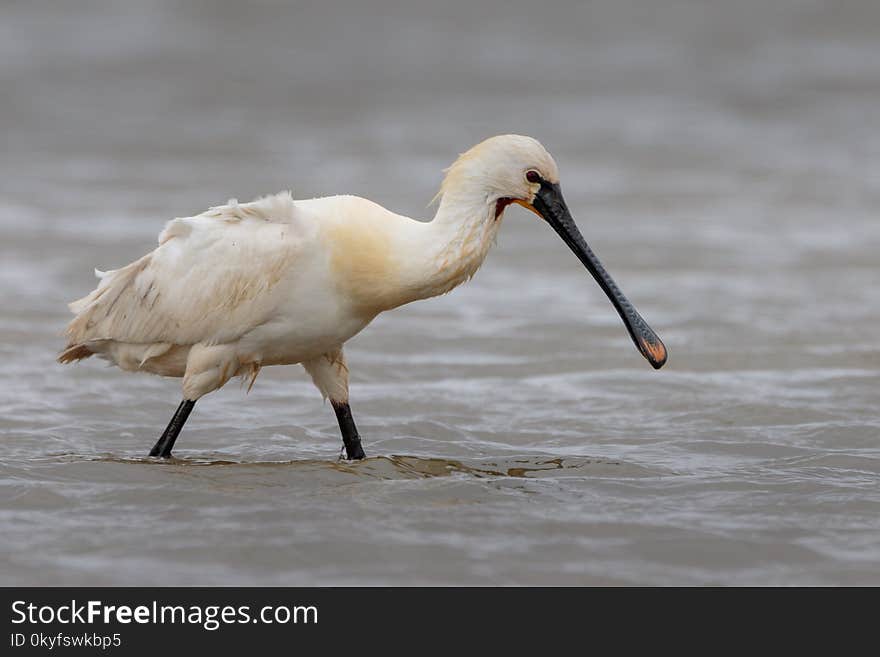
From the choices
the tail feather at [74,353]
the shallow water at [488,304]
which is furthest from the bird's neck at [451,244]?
the tail feather at [74,353]

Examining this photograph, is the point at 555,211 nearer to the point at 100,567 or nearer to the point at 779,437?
the point at 779,437

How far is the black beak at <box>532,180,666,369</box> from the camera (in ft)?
30.0

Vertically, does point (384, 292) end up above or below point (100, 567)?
above

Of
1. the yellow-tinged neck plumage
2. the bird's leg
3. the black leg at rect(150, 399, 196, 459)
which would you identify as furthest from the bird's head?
the black leg at rect(150, 399, 196, 459)

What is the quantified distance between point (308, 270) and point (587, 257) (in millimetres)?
1771

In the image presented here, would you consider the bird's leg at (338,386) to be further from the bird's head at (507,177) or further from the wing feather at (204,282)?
the bird's head at (507,177)

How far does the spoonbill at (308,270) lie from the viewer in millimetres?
8891

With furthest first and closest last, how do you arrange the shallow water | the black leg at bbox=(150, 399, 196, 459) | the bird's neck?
the black leg at bbox=(150, 399, 196, 459), the bird's neck, the shallow water

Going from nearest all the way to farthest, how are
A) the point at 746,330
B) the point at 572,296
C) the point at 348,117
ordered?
the point at 746,330 → the point at 572,296 → the point at 348,117

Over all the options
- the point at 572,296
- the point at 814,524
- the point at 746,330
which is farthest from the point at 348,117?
the point at 814,524

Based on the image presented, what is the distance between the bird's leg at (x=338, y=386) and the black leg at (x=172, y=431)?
804 mm

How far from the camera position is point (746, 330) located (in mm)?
14617

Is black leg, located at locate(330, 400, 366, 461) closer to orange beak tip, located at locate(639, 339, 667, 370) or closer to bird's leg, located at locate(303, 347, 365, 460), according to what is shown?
bird's leg, located at locate(303, 347, 365, 460)
